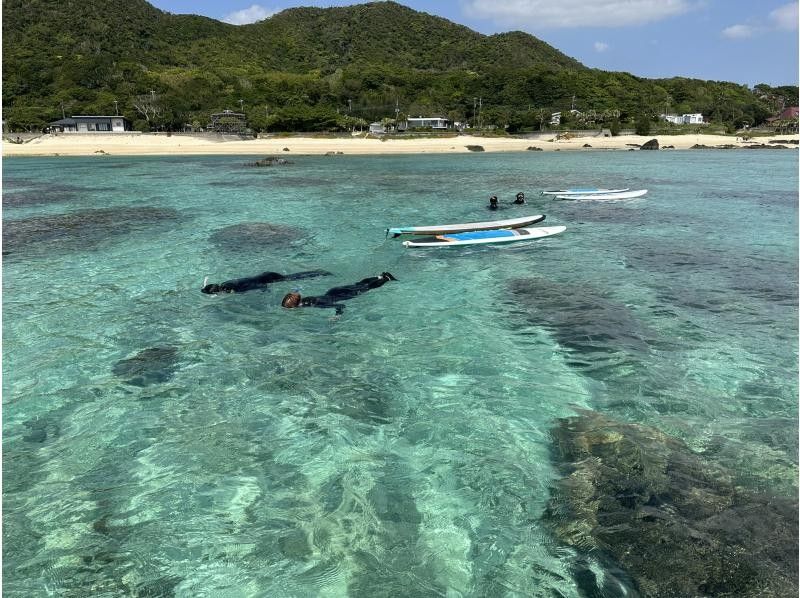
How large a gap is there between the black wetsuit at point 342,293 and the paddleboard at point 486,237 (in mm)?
→ 3864

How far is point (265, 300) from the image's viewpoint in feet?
42.4

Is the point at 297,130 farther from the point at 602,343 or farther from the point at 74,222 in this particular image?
the point at 602,343

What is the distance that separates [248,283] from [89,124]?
93154 mm

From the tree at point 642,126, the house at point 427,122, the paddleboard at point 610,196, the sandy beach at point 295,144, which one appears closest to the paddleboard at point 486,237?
the paddleboard at point 610,196

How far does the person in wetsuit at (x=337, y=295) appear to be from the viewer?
12.1 meters

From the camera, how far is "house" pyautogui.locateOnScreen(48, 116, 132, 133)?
86.2 m

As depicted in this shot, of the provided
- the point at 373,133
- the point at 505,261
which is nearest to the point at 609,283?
the point at 505,261

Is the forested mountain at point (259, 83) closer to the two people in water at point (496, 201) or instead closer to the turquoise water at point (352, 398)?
the two people in water at point (496, 201)

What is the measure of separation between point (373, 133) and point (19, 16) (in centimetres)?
12118

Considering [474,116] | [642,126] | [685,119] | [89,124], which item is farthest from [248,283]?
[685,119]

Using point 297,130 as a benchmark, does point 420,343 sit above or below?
below

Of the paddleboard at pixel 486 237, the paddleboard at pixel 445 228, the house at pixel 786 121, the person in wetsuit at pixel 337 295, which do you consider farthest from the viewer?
the house at pixel 786 121

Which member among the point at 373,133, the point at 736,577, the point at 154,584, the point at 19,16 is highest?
the point at 19,16

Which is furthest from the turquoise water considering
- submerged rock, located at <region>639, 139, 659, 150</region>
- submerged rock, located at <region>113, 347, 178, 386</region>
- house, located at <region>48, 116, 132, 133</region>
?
house, located at <region>48, 116, 132, 133</region>
